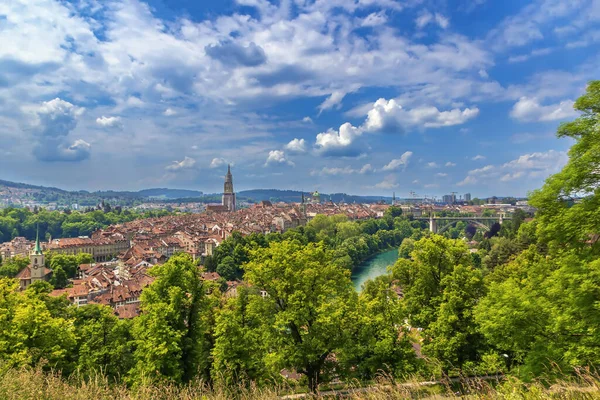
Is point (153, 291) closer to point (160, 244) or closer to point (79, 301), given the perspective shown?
point (79, 301)

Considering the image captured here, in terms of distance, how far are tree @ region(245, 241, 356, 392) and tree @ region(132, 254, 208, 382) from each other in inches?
90.1

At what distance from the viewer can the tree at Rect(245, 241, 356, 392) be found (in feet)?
38.3

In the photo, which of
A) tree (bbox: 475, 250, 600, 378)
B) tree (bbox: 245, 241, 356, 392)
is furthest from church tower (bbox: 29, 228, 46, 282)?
tree (bbox: 475, 250, 600, 378)

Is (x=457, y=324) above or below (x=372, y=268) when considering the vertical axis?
above

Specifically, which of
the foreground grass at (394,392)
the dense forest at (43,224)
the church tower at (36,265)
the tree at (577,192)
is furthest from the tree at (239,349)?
the dense forest at (43,224)

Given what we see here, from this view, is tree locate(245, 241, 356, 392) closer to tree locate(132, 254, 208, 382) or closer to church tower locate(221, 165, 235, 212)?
tree locate(132, 254, 208, 382)

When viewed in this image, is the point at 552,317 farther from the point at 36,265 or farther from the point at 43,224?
the point at 43,224

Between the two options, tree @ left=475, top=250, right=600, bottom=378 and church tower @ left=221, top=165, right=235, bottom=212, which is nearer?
tree @ left=475, top=250, right=600, bottom=378

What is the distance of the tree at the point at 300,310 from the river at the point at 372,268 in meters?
34.8

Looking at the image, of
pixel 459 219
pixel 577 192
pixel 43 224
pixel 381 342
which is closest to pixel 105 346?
pixel 381 342

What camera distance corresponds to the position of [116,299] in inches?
1366

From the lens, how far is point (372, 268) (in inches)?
2355

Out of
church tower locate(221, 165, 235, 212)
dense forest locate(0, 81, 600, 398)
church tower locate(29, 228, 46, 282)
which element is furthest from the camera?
church tower locate(221, 165, 235, 212)

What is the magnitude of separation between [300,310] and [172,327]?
13.6ft
